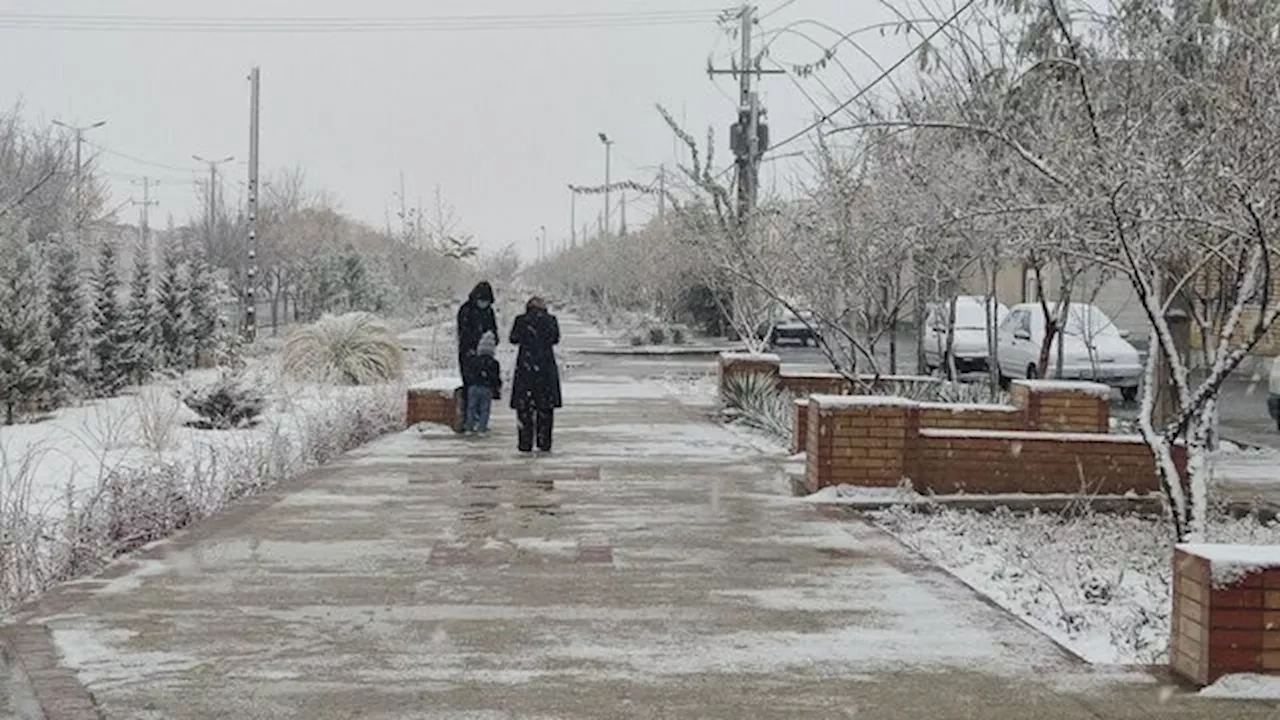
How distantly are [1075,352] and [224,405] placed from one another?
498 inches

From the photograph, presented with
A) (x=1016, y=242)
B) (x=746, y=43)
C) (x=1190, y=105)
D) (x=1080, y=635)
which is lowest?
(x=1080, y=635)

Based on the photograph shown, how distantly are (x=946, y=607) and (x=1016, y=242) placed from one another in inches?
111

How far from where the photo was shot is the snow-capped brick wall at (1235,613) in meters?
5.42

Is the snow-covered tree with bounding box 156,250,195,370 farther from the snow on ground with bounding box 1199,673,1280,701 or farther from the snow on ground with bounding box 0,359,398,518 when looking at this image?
the snow on ground with bounding box 1199,673,1280,701

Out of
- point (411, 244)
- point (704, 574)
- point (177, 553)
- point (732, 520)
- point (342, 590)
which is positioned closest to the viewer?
point (342, 590)

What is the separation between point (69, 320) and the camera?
2233 centimetres

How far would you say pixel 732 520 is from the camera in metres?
9.40

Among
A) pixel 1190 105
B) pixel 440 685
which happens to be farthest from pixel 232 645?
pixel 1190 105

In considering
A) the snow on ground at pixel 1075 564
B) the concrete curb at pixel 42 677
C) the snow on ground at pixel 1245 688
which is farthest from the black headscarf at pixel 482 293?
the snow on ground at pixel 1245 688

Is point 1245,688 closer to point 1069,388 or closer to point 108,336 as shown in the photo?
point 1069,388

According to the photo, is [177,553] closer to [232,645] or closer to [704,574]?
[232,645]

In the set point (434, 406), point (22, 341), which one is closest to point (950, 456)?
point (434, 406)

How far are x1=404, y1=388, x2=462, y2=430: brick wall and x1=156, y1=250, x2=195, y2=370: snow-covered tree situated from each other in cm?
1242

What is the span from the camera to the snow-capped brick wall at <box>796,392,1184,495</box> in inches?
407
